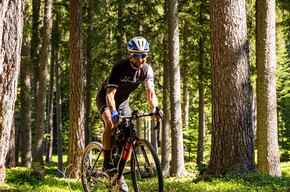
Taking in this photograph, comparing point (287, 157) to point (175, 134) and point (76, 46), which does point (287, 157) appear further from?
point (76, 46)

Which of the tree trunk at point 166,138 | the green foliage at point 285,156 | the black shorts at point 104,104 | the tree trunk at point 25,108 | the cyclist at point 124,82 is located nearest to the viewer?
the cyclist at point 124,82

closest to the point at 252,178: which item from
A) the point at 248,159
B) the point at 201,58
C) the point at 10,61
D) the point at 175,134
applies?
the point at 248,159

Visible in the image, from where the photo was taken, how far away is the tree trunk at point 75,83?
35.7ft

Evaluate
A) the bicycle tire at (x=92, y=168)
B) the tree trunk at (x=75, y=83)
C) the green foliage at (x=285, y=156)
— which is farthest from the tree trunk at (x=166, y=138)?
the green foliage at (x=285, y=156)

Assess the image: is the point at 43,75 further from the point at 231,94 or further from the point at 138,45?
the point at 138,45

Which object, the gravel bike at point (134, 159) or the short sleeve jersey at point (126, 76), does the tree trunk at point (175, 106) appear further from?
the short sleeve jersey at point (126, 76)

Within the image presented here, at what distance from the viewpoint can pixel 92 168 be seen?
18.8 ft

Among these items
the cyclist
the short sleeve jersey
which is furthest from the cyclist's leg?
the short sleeve jersey

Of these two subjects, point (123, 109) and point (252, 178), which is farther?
point (252, 178)

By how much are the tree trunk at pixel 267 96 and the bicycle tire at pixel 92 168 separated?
5.90 meters

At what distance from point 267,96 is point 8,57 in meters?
8.43

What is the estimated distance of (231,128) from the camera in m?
6.34

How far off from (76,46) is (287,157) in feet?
63.0

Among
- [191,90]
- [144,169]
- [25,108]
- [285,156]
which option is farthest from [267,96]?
[285,156]
